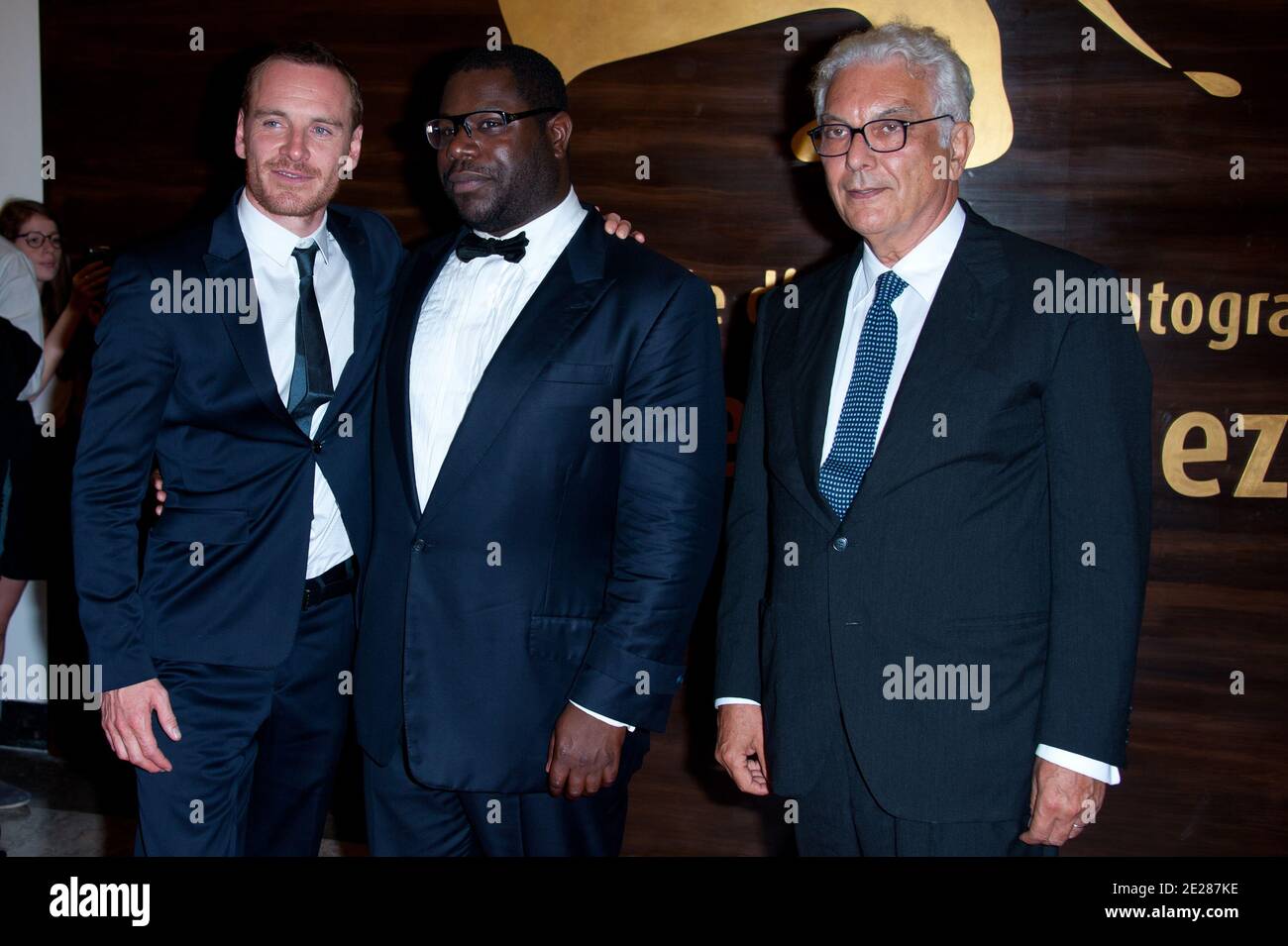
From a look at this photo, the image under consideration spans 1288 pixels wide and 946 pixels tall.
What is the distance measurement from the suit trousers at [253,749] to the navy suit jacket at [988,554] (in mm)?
967

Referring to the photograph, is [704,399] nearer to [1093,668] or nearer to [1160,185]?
[1093,668]

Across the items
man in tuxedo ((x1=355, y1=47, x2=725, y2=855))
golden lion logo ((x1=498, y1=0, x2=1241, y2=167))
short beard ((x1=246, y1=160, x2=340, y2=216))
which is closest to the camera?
man in tuxedo ((x1=355, y1=47, x2=725, y2=855))

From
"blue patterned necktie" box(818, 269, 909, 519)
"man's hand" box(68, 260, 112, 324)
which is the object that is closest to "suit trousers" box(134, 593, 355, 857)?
"blue patterned necktie" box(818, 269, 909, 519)

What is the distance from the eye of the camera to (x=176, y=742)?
2.14 m

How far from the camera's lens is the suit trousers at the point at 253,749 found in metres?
2.14

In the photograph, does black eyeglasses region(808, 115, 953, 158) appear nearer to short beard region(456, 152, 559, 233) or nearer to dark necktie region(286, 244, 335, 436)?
short beard region(456, 152, 559, 233)

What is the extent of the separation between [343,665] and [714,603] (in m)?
1.54

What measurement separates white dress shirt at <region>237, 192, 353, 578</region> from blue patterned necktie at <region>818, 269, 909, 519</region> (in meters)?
1.01

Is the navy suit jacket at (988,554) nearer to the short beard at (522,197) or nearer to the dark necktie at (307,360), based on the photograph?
the short beard at (522,197)

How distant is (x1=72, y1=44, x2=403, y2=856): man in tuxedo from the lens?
2.06m

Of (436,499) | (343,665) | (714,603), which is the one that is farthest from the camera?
(714,603)

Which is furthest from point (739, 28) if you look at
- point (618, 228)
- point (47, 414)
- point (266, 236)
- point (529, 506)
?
point (47, 414)

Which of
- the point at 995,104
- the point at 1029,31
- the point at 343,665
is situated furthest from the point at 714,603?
the point at 1029,31

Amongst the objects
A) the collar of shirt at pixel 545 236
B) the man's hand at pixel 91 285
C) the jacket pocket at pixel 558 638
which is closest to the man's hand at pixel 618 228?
the collar of shirt at pixel 545 236
